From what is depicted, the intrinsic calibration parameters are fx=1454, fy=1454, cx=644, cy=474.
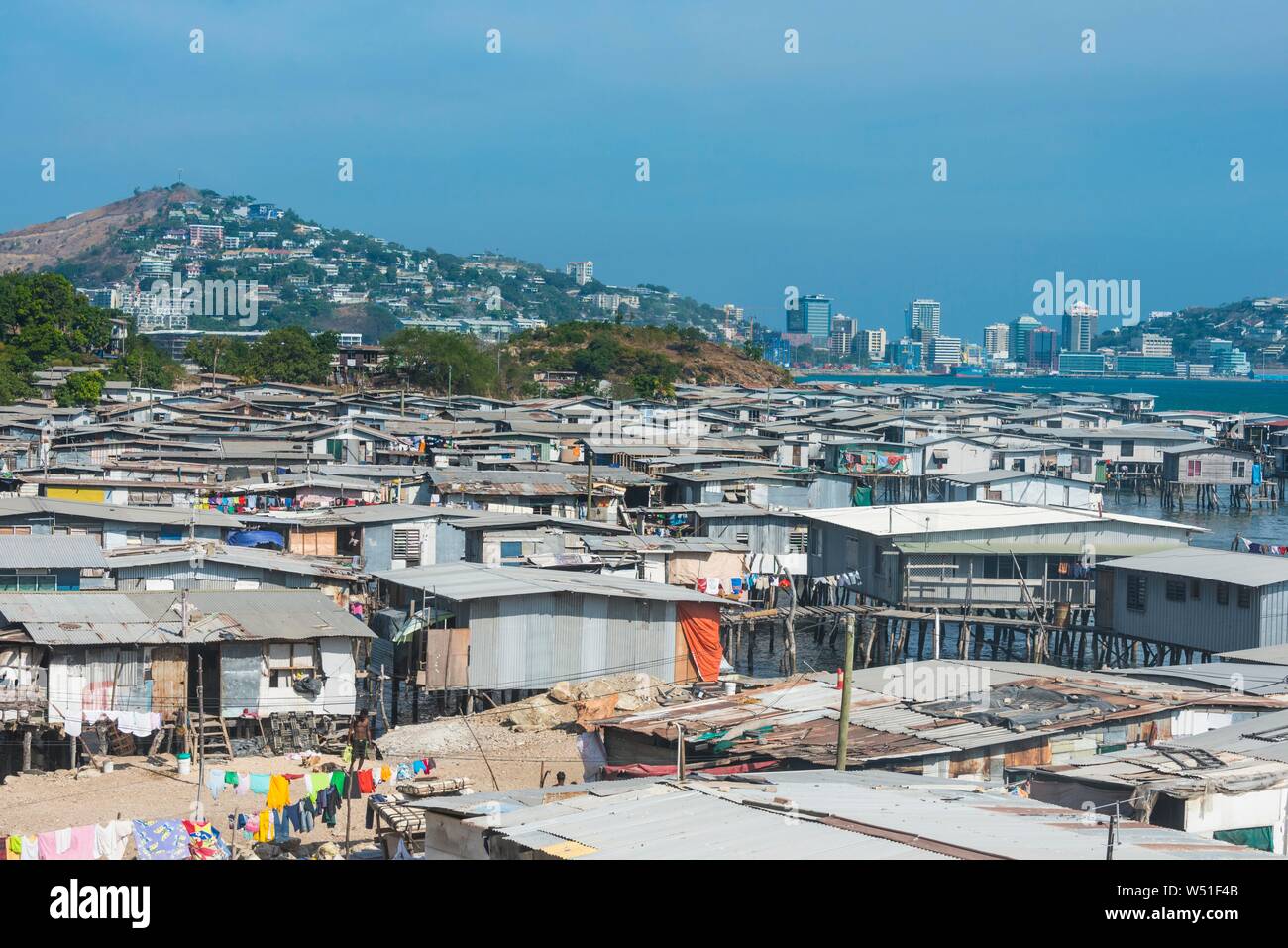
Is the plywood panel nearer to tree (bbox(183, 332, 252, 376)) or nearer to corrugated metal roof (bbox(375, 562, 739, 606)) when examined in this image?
corrugated metal roof (bbox(375, 562, 739, 606))

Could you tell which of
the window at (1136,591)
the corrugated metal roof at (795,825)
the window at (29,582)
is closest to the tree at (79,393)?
the window at (29,582)

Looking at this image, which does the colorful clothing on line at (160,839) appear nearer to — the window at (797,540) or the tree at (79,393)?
the window at (797,540)

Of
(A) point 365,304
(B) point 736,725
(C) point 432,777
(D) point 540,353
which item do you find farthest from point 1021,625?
(A) point 365,304

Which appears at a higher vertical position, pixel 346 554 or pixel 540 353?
pixel 540 353

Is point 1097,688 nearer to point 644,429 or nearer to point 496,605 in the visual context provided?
point 496,605

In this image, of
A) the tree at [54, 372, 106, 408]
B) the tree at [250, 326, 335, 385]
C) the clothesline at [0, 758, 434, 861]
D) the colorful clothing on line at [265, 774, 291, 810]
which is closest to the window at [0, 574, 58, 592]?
the clothesline at [0, 758, 434, 861]

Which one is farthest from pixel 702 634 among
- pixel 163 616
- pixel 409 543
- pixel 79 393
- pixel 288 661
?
pixel 79 393
